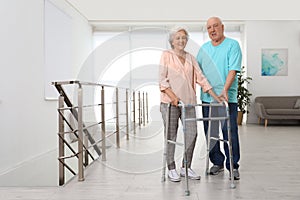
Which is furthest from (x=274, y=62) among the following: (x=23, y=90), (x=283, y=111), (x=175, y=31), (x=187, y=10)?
(x=175, y=31)

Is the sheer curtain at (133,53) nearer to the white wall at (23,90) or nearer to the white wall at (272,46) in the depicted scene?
the white wall at (23,90)

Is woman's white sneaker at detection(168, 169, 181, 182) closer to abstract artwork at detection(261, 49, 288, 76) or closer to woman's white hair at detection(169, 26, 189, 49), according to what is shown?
woman's white hair at detection(169, 26, 189, 49)

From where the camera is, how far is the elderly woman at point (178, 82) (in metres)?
2.66

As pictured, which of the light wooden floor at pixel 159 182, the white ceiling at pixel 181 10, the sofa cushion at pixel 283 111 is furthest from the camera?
A: the sofa cushion at pixel 283 111

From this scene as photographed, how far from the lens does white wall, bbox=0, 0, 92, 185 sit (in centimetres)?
389

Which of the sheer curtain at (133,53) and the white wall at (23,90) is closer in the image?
the sheer curtain at (133,53)

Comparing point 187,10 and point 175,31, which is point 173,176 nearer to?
point 175,31

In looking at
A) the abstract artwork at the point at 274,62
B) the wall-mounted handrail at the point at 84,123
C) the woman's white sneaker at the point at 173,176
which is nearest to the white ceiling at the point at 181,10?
the abstract artwork at the point at 274,62

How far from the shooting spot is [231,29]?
29.9 ft

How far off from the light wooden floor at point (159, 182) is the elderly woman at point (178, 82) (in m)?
0.28

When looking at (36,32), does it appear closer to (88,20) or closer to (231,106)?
(231,106)

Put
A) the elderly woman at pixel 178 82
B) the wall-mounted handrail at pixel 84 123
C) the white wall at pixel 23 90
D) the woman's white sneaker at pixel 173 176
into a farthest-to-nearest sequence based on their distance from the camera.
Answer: the white wall at pixel 23 90, the wall-mounted handrail at pixel 84 123, the woman's white sneaker at pixel 173 176, the elderly woman at pixel 178 82

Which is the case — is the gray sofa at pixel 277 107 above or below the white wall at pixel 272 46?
below

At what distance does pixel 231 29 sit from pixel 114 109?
523cm
